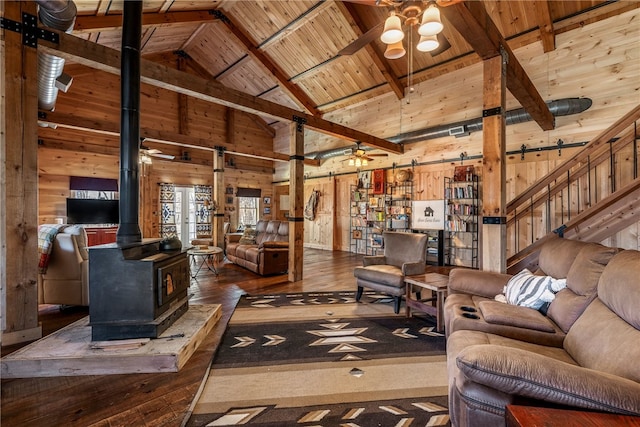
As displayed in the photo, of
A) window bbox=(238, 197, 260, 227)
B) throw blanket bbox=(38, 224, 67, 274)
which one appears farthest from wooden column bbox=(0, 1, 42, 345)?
window bbox=(238, 197, 260, 227)

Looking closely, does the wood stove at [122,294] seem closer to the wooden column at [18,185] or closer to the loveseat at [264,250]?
the wooden column at [18,185]

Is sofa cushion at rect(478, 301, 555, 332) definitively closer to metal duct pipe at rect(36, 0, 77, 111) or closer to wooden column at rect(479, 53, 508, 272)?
wooden column at rect(479, 53, 508, 272)

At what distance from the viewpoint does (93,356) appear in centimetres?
218

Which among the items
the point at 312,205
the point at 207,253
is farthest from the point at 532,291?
the point at 312,205

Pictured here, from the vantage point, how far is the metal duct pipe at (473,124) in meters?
5.05

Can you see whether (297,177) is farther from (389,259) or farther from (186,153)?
(186,153)

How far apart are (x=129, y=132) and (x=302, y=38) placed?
223 inches

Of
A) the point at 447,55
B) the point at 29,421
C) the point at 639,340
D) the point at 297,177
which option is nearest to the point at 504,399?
the point at 639,340

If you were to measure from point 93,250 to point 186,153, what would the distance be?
7938 millimetres

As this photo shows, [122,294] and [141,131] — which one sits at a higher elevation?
Answer: [141,131]

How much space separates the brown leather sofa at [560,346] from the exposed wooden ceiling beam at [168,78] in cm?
365

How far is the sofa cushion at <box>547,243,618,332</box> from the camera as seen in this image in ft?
5.98

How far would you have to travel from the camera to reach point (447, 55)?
655cm

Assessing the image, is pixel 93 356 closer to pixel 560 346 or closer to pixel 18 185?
pixel 18 185
